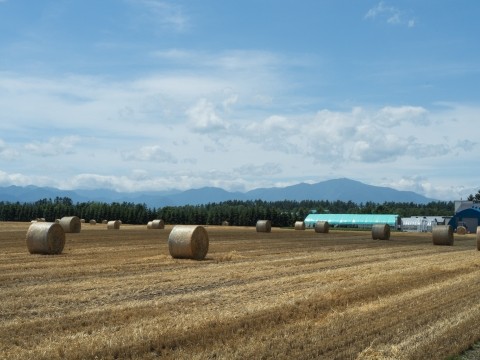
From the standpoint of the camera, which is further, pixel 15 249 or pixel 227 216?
pixel 227 216

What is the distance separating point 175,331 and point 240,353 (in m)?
1.53

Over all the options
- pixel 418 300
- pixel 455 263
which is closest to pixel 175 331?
pixel 418 300

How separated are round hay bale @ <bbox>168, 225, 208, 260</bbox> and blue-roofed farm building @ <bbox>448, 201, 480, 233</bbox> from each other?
280 ft

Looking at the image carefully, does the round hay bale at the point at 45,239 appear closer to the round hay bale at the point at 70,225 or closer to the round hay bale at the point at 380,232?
the round hay bale at the point at 70,225

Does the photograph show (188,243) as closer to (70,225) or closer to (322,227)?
(70,225)

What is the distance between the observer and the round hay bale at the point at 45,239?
24891 millimetres

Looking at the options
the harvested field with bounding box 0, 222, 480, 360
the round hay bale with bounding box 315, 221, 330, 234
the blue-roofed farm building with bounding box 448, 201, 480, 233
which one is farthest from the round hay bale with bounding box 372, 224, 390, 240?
the blue-roofed farm building with bounding box 448, 201, 480, 233

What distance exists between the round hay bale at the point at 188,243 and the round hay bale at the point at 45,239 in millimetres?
5094

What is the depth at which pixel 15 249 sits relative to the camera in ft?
89.9

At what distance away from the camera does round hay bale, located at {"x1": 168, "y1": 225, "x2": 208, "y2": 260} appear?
23.4m

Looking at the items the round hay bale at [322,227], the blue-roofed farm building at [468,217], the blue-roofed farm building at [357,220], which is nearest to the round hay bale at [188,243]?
the round hay bale at [322,227]

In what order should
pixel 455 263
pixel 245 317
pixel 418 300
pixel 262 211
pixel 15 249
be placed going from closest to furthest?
pixel 245 317 → pixel 418 300 → pixel 455 263 → pixel 15 249 → pixel 262 211

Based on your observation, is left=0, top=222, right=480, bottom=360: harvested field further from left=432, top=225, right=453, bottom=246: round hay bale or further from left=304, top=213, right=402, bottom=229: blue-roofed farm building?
left=304, top=213, right=402, bottom=229: blue-roofed farm building

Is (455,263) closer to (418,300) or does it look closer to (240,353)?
(418,300)
